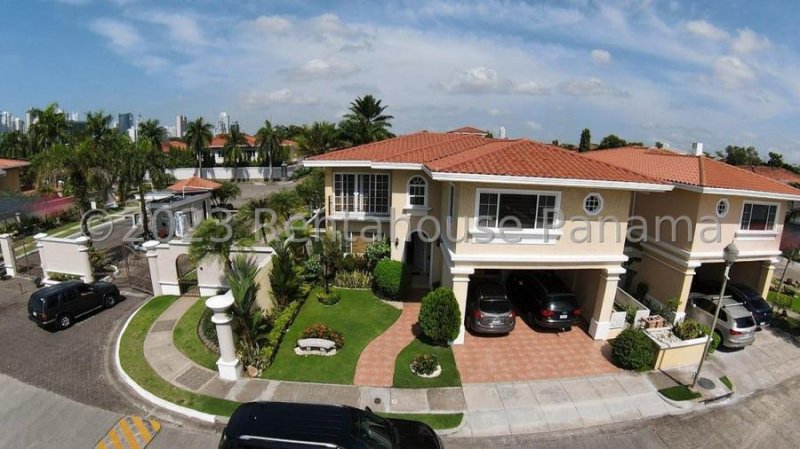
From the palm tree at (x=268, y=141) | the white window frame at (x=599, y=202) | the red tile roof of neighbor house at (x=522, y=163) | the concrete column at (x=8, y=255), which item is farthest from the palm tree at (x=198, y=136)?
the white window frame at (x=599, y=202)

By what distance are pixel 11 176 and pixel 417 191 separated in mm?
36437

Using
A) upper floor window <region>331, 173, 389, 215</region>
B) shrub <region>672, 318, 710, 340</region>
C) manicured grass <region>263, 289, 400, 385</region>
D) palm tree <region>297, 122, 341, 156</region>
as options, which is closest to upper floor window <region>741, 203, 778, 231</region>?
shrub <region>672, 318, 710, 340</region>

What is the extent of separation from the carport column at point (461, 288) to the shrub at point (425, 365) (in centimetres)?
170

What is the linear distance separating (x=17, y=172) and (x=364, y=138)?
30250mm

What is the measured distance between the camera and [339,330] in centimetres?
1457

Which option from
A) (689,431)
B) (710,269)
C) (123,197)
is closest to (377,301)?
(689,431)

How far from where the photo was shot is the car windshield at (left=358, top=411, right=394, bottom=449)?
7.38 metres

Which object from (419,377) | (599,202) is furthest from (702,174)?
(419,377)

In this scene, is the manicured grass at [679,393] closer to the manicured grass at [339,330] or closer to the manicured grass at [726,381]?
the manicured grass at [726,381]

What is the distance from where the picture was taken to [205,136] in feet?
188

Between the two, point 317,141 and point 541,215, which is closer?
point 541,215

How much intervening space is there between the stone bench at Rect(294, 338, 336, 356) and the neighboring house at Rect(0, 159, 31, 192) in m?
33.9

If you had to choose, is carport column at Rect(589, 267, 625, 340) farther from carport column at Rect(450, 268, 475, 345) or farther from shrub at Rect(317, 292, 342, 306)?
shrub at Rect(317, 292, 342, 306)

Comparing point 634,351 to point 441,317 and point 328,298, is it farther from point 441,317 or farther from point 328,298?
point 328,298
